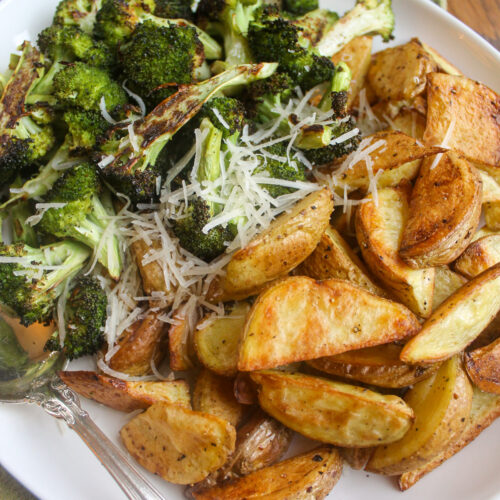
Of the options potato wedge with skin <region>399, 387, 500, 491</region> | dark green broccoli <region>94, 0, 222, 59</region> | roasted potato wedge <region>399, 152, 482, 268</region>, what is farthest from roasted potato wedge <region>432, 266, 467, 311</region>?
dark green broccoli <region>94, 0, 222, 59</region>

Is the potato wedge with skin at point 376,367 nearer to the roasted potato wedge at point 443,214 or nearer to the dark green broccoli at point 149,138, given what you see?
the roasted potato wedge at point 443,214

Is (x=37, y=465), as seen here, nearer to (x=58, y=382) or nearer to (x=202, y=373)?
(x=58, y=382)

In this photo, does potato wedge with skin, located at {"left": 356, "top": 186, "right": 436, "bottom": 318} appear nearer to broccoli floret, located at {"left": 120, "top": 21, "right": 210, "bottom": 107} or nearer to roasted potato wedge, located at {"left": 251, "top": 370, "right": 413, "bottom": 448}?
roasted potato wedge, located at {"left": 251, "top": 370, "right": 413, "bottom": 448}

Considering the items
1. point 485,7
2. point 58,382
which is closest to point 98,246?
point 58,382

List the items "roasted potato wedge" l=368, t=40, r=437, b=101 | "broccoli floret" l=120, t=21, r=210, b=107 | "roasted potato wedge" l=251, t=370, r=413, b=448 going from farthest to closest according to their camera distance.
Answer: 1. "roasted potato wedge" l=368, t=40, r=437, b=101
2. "broccoli floret" l=120, t=21, r=210, b=107
3. "roasted potato wedge" l=251, t=370, r=413, b=448

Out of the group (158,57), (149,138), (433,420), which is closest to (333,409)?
(433,420)

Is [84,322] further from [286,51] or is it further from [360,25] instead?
[360,25]
